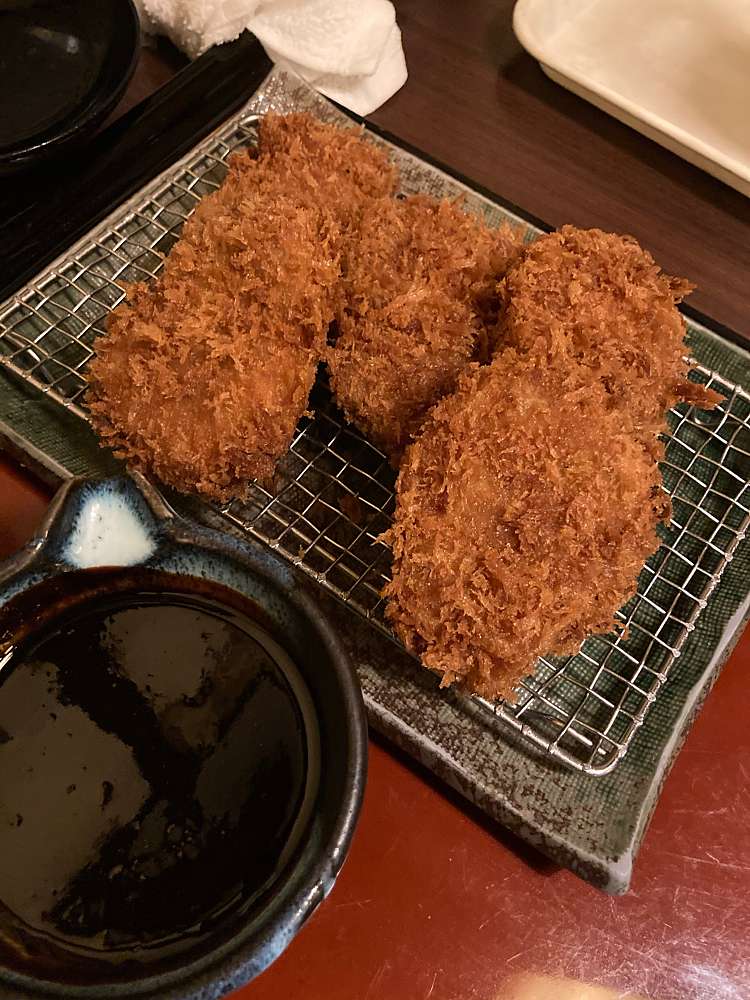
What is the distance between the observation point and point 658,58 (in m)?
2.79

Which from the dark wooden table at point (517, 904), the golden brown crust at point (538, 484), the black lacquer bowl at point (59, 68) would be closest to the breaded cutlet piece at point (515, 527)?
the golden brown crust at point (538, 484)

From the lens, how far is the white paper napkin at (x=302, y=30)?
2414 millimetres

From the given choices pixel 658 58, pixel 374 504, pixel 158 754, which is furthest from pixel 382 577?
pixel 658 58

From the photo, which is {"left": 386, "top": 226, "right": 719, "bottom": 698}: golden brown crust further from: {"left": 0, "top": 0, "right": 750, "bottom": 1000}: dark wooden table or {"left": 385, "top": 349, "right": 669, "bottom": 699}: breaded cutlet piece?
{"left": 0, "top": 0, "right": 750, "bottom": 1000}: dark wooden table

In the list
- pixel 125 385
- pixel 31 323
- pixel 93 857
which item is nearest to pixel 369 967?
pixel 93 857

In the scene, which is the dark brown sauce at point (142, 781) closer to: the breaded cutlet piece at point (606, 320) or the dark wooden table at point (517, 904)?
the dark wooden table at point (517, 904)

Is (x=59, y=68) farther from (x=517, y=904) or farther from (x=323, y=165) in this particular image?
(x=517, y=904)

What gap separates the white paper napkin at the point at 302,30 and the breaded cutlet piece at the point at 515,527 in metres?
1.45

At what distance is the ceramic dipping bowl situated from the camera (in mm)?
1013

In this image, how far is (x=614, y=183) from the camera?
8.39ft

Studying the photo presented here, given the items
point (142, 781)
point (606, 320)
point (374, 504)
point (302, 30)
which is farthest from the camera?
point (302, 30)

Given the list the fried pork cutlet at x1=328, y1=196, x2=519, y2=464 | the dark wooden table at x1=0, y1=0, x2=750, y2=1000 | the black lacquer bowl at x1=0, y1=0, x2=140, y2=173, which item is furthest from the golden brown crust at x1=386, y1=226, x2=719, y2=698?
the black lacquer bowl at x1=0, y1=0, x2=140, y2=173

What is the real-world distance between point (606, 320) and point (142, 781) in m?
1.24

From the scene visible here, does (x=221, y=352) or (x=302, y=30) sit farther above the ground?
(x=302, y=30)
